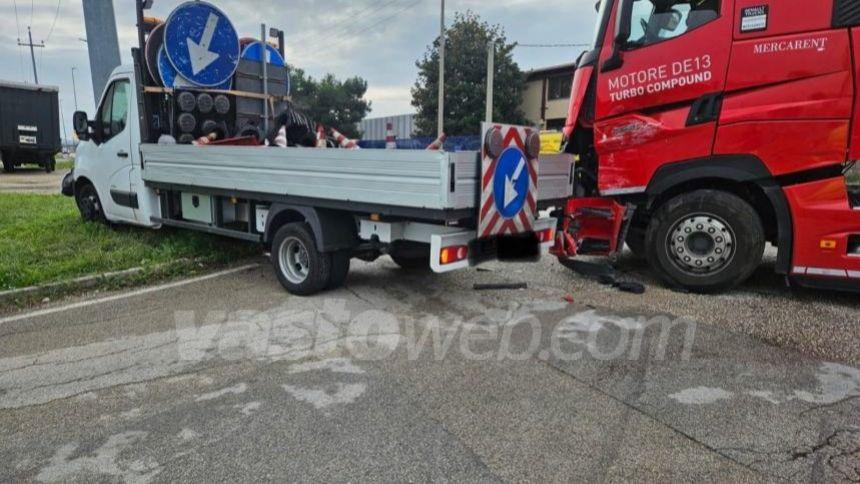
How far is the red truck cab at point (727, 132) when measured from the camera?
478 cm

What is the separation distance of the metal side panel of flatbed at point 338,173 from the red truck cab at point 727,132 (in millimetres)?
2188

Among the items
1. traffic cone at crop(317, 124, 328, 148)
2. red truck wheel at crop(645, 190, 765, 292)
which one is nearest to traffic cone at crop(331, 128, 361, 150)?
traffic cone at crop(317, 124, 328, 148)

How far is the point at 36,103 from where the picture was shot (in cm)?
2134

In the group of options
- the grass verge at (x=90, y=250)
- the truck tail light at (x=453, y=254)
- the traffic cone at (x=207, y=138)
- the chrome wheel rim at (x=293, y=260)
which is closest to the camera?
the truck tail light at (x=453, y=254)

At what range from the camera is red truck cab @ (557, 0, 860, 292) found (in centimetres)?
478

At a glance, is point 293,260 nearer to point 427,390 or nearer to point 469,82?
point 427,390

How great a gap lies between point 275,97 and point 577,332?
5.96m

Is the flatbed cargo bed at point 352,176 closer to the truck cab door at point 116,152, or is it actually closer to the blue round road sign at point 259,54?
the truck cab door at point 116,152

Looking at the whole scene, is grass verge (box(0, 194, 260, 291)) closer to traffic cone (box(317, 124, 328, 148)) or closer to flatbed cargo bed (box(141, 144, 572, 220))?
flatbed cargo bed (box(141, 144, 572, 220))

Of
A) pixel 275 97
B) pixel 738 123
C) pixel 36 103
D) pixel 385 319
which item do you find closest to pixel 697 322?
pixel 738 123

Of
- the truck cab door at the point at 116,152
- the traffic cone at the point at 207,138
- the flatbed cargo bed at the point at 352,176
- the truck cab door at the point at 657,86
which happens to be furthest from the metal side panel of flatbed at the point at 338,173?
the truck cab door at the point at 657,86

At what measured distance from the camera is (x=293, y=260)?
5.72 metres

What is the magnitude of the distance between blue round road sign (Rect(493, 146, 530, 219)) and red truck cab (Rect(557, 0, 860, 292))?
132cm

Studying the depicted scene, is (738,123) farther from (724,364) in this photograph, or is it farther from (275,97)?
(275,97)
